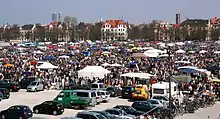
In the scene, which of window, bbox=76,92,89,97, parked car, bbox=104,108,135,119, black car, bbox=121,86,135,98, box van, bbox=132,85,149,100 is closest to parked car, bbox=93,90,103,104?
window, bbox=76,92,89,97

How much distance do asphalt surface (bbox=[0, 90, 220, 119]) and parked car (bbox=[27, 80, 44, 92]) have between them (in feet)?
1.72

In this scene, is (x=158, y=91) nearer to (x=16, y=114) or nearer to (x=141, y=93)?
(x=141, y=93)

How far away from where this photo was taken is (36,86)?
32.4 m

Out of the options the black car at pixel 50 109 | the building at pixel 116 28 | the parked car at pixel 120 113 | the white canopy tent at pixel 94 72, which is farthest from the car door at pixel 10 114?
the building at pixel 116 28

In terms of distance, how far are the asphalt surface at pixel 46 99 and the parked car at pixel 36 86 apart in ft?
1.72

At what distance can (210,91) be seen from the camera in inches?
1201

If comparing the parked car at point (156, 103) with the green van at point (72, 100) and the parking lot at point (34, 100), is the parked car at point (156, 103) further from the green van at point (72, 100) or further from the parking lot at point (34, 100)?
the green van at point (72, 100)


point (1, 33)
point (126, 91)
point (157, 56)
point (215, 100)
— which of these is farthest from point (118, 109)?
point (1, 33)

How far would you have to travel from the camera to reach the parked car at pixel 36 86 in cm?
3218

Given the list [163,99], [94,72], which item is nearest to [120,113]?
[163,99]

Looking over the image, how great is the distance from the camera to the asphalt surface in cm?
2334

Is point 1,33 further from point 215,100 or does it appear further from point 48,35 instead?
point 215,100

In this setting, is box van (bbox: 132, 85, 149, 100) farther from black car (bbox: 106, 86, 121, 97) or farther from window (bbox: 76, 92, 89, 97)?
window (bbox: 76, 92, 89, 97)

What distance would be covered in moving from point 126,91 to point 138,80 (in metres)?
5.84
